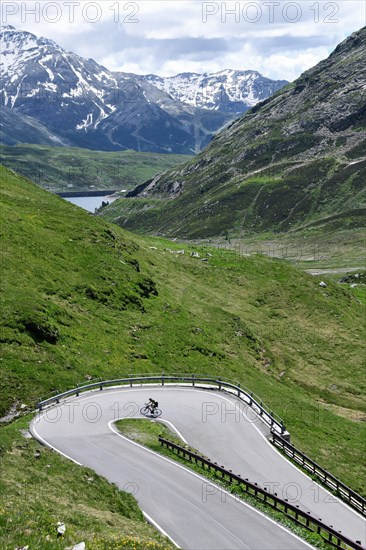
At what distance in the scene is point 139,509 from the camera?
986 inches

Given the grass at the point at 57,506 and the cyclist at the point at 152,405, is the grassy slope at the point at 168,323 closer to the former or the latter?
the cyclist at the point at 152,405

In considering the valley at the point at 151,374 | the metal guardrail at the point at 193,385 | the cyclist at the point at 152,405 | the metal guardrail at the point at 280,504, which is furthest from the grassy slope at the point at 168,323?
the metal guardrail at the point at 280,504

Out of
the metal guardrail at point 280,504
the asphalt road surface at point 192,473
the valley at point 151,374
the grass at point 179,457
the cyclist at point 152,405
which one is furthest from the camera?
the cyclist at point 152,405

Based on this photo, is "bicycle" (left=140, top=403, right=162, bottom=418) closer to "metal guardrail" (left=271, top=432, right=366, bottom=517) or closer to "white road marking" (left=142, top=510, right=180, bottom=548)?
"metal guardrail" (left=271, top=432, right=366, bottom=517)

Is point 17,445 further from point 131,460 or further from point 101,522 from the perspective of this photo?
Answer: point 101,522

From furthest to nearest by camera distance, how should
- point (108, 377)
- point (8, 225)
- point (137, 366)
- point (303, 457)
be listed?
point (8, 225), point (137, 366), point (108, 377), point (303, 457)

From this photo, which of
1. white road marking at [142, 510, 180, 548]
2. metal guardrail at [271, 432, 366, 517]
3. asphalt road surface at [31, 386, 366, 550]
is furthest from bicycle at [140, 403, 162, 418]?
white road marking at [142, 510, 180, 548]

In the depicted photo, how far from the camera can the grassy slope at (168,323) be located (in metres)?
43.0

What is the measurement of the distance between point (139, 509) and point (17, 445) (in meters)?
8.79

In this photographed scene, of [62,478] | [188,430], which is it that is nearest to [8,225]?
[188,430]

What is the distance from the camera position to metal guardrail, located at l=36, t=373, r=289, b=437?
38.0m

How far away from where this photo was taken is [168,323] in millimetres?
59438

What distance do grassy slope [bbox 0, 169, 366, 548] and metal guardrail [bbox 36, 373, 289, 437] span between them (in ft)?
4.65

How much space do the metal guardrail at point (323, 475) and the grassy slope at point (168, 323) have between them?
15.9ft
